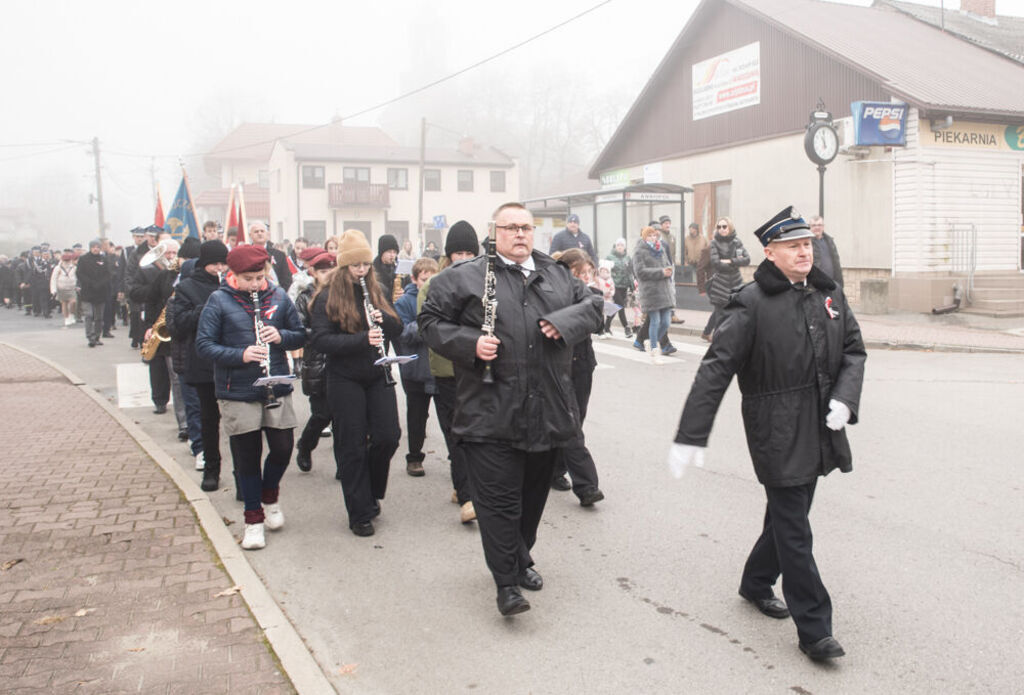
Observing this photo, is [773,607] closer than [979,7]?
Yes

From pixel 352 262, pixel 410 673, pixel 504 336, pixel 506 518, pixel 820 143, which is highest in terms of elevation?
pixel 820 143

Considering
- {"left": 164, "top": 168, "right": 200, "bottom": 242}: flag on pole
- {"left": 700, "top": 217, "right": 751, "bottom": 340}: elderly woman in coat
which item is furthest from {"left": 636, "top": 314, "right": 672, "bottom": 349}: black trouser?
{"left": 164, "top": 168, "right": 200, "bottom": 242}: flag on pole

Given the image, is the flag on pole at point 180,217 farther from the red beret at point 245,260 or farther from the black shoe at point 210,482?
the red beret at point 245,260

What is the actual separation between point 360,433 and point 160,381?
4745 millimetres

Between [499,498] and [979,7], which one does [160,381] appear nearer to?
[499,498]

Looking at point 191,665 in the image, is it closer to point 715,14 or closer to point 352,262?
point 352,262

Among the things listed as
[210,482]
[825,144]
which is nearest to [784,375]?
[210,482]

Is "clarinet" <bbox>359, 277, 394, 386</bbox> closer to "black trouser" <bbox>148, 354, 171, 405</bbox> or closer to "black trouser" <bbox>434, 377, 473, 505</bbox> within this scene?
"black trouser" <bbox>434, 377, 473, 505</bbox>

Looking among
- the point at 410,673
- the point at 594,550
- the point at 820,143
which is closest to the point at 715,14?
the point at 820,143

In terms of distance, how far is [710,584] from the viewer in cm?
473

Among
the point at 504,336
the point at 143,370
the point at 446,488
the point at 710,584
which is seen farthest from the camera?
the point at 143,370

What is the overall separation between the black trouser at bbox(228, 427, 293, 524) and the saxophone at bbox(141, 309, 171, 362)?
272 cm

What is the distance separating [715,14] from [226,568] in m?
24.4

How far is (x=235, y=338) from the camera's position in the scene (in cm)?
561
